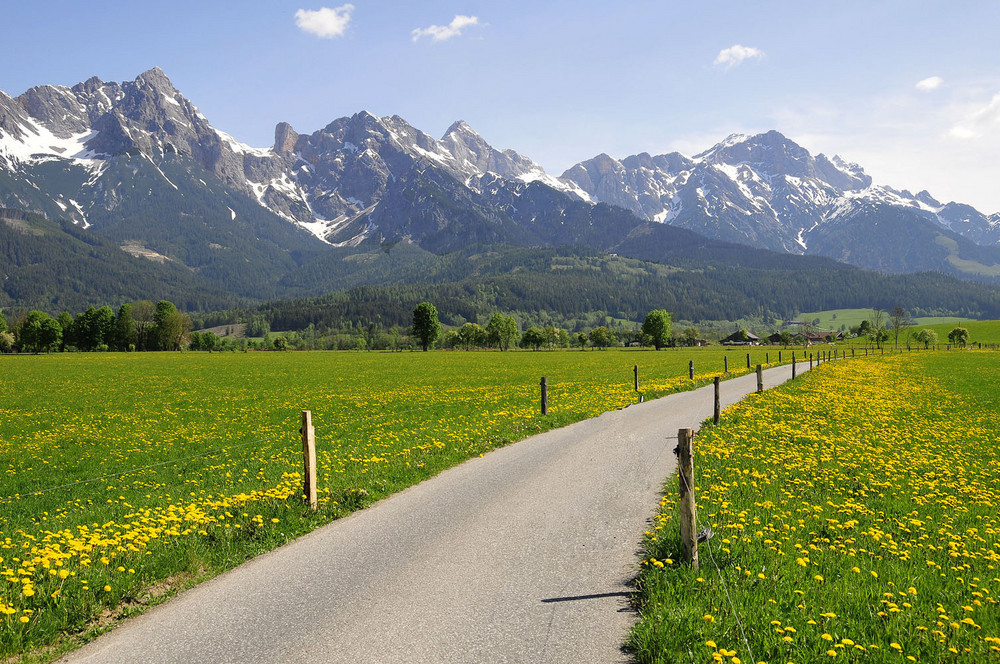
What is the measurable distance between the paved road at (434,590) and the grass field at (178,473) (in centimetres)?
70

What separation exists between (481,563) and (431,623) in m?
2.00

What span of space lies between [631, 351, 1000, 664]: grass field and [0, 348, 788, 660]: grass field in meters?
7.01

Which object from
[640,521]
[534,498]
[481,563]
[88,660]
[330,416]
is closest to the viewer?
[88,660]

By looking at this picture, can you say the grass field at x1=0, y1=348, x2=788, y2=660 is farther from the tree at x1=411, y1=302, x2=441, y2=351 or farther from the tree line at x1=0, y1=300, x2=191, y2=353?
the tree line at x1=0, y1=300, x2=191, y2=353

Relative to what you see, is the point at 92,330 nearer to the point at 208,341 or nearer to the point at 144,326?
the point at 144,326

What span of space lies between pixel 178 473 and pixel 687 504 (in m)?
15.6

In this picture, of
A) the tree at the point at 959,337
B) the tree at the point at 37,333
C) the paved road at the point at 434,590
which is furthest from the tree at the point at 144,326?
the tree at the point at 959,337

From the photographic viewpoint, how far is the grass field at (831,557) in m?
6.48

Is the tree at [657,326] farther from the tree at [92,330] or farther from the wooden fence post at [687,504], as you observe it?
the wooden fence post at [687,504]

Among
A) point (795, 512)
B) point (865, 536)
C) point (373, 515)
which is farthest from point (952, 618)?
point (373, 515)

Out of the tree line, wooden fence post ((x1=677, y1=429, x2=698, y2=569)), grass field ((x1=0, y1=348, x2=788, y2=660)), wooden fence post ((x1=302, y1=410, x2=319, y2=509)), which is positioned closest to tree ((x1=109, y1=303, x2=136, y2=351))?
the tree line

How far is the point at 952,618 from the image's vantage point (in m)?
7.05

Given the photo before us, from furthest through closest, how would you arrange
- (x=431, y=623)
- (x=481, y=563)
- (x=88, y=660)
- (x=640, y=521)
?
(x=640, y=521)
(x=481, y=563)
(x=431, y=623)
(x=88, y=660)

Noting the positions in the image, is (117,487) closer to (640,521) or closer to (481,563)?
(481,563)
